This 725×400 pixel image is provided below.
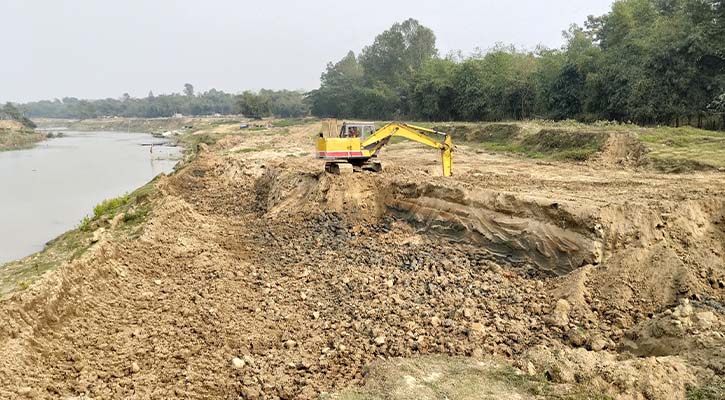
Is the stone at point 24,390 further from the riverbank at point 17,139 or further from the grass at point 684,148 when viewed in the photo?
the riverbank at point 17,139

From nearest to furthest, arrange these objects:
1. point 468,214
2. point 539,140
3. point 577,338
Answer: point 577,338
point 468,214
point 539,140

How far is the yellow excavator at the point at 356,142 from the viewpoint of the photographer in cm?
1488

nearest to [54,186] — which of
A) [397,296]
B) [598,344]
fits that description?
[397,296]

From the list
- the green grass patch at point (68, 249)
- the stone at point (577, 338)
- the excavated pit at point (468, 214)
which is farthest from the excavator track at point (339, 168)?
the stone at point (577, 338)

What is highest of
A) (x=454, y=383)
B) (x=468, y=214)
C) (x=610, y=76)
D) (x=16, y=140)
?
(x=610, y=76)

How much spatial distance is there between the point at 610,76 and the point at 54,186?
110ft

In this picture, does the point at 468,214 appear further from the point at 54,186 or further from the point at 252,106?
the point at 252,106

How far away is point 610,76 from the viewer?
2708 cm

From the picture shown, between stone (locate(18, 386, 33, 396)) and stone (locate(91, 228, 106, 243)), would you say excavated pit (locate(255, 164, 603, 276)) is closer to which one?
stone (locate(91, 228, 106, 243))

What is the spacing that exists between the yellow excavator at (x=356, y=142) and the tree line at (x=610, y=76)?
983 centimetres

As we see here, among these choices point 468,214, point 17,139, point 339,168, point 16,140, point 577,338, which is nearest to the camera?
point 577,338

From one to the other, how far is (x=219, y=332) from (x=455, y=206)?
20.9ft

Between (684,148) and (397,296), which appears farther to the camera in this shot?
(684,148)

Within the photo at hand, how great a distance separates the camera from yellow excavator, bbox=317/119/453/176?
1488 centimetres
